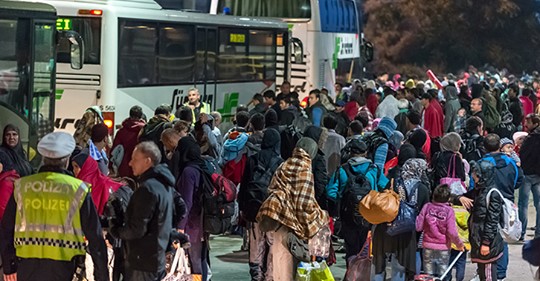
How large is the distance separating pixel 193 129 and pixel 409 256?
3.30m

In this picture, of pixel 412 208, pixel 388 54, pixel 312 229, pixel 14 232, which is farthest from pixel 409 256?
pixel 388 54

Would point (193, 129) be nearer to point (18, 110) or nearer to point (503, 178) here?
point (18, 110)

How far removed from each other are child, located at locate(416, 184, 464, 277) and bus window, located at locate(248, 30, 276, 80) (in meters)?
13.6

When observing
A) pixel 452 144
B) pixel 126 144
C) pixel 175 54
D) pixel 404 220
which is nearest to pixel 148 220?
pixel 404 220

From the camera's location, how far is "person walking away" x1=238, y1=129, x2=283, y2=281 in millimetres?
13180

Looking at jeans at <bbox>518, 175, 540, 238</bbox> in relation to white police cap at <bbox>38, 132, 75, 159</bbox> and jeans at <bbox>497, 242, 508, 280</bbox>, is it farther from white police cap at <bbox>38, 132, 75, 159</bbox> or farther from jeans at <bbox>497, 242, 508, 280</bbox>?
white police cap at <bbox>38, 132, 75, 159</bbox>

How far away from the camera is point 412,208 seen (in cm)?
1259

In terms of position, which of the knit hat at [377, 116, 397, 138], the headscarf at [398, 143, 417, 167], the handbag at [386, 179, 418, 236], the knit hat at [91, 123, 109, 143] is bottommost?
the handbag at [386, 179, 418, 236]

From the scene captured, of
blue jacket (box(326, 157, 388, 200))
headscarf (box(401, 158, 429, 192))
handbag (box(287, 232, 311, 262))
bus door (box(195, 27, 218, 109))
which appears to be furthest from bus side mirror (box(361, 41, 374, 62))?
handbag (box(287, 232, 311, 262))

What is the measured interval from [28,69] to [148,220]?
687 cm

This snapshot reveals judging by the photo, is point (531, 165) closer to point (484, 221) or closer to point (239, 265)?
point (239, 265)

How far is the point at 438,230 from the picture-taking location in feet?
40.7

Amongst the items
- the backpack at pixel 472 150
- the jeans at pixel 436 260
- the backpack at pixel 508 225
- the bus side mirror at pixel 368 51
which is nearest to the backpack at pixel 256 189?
the jeans at pixel 436 260

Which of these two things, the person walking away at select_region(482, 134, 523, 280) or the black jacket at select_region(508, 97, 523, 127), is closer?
the person walking away at select_region(482, 134, 523, 280)
